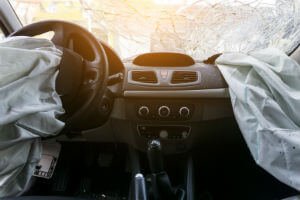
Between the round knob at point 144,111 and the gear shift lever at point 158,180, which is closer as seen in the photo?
the gear shift lever at point 158,180

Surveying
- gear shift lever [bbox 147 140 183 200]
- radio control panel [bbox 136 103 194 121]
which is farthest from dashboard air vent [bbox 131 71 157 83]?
gear shift lever [bbox 147 140 183 200]

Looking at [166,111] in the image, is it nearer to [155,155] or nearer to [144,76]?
[144,76]

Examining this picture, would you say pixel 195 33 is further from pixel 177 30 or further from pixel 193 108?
pixel 193 108

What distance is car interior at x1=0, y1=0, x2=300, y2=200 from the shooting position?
141cm

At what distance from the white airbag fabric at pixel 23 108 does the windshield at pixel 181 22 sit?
0.65 metres

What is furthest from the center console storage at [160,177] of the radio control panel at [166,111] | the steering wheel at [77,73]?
the steering wheel at [77,73]

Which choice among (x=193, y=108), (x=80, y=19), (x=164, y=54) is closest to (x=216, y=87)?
(x=193, y=108)

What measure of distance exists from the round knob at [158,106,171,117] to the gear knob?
280 millimetres

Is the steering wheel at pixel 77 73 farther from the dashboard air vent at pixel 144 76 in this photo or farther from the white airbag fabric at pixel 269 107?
the white airbag fabric at pixel 269 107

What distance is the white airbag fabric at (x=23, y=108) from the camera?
1.08m

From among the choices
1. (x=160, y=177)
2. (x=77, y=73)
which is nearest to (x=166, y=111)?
(x=160, y=177)

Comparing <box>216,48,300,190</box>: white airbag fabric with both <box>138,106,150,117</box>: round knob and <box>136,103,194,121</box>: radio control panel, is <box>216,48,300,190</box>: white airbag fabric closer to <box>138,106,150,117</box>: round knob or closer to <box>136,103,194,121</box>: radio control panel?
<box>136,103,194,121</box>: radio control panel

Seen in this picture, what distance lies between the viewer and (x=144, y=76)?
1714 mm

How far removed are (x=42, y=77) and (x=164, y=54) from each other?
0.72 metres
